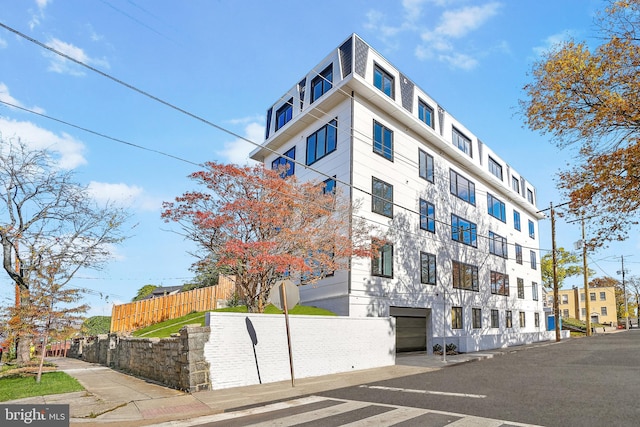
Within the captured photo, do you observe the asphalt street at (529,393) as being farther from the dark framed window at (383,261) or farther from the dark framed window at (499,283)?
the dark framed window at (499,283)

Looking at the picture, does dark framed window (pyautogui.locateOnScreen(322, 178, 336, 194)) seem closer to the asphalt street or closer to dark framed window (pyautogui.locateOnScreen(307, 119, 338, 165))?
dark framed window (pyautogui.locateOnScreen(307, 119, 338, 165))

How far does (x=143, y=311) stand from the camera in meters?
28.5

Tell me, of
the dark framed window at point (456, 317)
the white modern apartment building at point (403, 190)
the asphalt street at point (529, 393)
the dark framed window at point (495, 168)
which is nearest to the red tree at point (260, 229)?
the white modern apartment building at point (403, 190)

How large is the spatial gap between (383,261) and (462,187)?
39.5 ft

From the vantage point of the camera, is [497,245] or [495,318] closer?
[495,318]

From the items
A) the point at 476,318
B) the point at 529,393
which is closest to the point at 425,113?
the point at 476,318

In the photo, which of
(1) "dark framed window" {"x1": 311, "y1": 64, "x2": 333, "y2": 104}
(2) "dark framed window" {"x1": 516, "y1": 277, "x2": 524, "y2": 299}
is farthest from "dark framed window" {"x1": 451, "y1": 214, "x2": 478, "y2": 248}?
(1) "dark framed window" {"x1": 311, "y1": 64, "x2": 333, "y2": 104}

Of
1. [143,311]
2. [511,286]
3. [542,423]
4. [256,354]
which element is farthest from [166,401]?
[511,286]

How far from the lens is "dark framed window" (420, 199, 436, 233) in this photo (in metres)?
24.1

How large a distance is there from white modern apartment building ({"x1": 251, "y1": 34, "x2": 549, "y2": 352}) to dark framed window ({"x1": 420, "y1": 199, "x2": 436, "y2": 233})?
0.38 ft

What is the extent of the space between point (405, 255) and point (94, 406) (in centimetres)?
1651

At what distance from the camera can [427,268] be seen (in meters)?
23.7

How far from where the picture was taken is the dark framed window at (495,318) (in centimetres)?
3030
